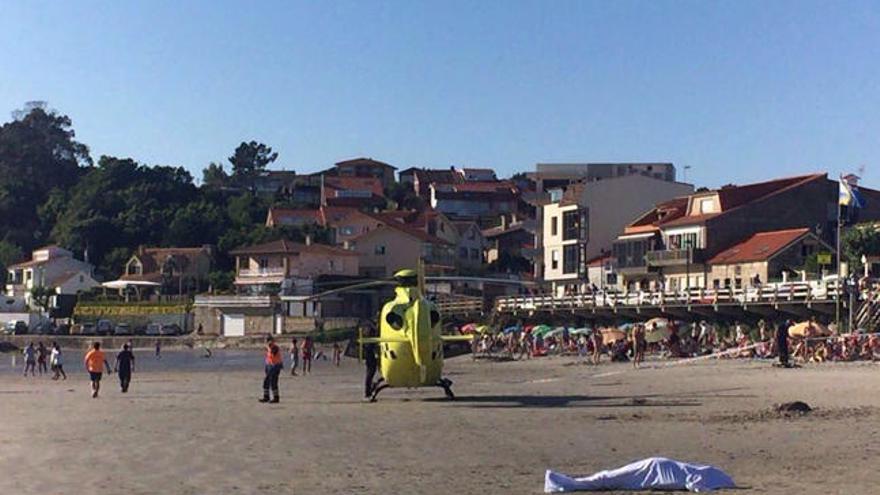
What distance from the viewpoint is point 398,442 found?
1852 cm

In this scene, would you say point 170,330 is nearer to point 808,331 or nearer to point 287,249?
point 287,249

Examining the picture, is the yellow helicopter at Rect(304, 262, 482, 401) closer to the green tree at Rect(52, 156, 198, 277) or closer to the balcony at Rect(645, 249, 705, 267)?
the balcony at Rect(645, 249, 705, 267)

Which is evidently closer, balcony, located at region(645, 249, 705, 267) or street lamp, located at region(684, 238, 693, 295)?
balcony, located at region(645, 249, 705, 267)

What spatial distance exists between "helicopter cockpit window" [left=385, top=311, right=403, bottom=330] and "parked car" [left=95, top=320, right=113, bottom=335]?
72.6 m

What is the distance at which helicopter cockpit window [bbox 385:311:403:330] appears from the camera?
26.8m

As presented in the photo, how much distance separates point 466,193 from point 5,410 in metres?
121

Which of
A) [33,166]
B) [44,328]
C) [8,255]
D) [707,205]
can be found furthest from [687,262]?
[33,166]

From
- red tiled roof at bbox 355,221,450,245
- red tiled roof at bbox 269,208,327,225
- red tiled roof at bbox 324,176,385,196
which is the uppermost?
red tiled roof at bbox 324,176,385,196

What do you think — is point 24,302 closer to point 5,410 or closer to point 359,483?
point 5,410

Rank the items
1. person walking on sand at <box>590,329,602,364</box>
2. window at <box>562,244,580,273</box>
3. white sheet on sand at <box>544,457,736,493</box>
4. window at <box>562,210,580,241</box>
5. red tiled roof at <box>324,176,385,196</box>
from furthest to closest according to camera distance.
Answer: red tiled roof at <box>324,176,385,196</box>, window at <box>562,244,580,273</box>, window at <box>562,210,580,241</box>, person walking on sand at <box>590,329,602,364</box>, white sheet on sand at <box>544,457,736,493</box>

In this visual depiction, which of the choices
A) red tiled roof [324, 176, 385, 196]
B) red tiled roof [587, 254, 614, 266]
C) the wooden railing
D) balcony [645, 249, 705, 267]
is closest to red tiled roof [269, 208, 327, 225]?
red tiled roof [324, 176, 385, 196]

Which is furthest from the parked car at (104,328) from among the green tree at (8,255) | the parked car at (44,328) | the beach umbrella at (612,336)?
the beach umbrella at (612,336)

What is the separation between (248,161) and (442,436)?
6298 inches

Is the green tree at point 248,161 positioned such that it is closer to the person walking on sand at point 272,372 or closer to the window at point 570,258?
the window at point 570,258
